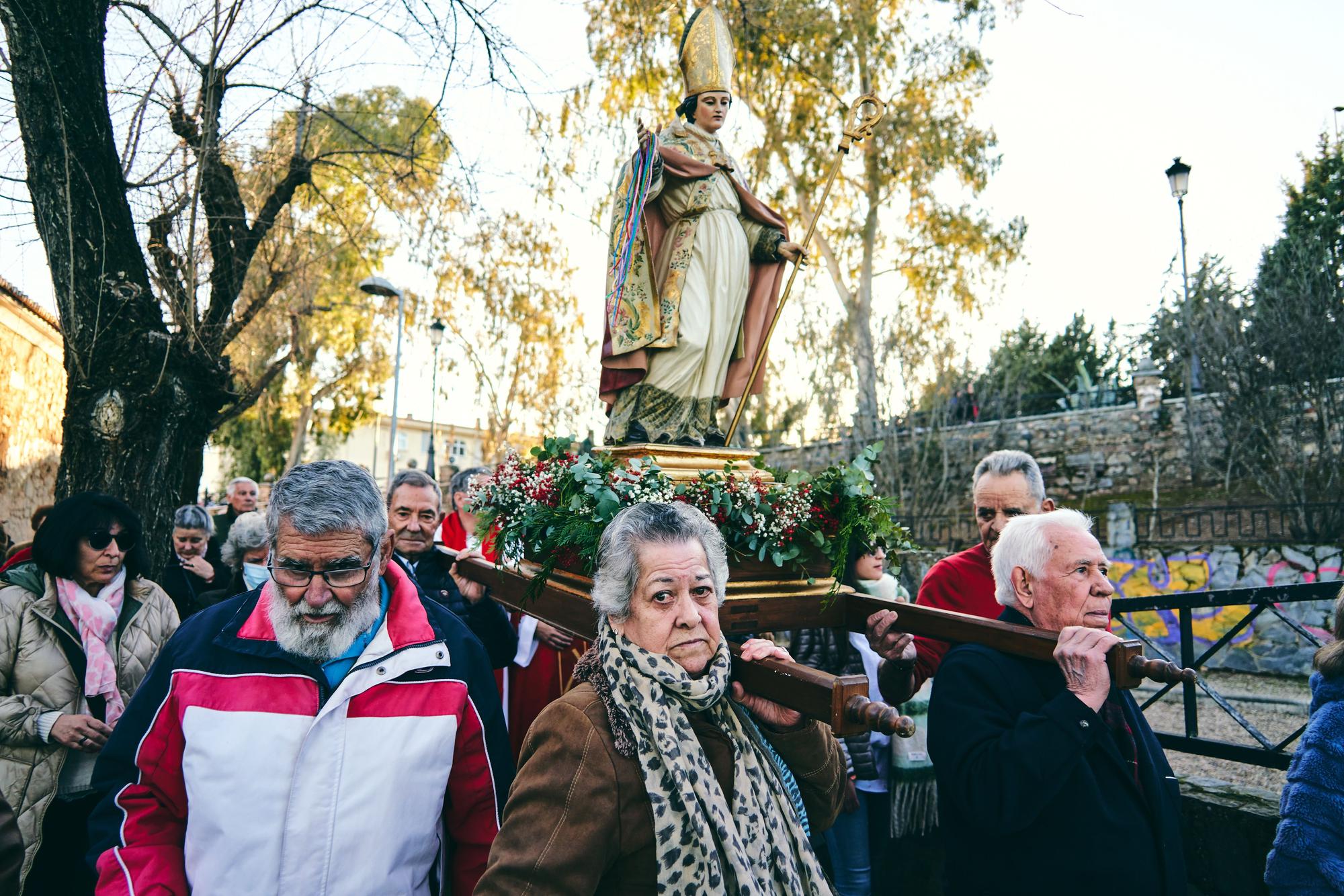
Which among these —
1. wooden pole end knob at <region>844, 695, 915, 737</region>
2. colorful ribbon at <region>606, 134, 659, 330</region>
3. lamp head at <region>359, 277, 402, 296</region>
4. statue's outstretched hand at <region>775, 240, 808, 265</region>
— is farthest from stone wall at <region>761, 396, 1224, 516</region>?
wooden pole end knob at <region>844, 695, 915, 737</region>

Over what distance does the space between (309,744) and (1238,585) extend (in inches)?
540

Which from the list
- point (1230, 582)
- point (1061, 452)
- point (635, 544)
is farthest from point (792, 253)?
point (1061, 452)

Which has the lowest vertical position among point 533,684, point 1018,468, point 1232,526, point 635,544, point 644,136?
point 533,684

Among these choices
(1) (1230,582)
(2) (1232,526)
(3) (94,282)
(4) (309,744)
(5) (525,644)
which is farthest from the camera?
(2) (1232,526)

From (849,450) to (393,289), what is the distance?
28.7ft

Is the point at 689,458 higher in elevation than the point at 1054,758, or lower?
higher

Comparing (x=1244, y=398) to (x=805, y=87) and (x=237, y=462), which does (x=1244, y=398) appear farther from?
(x=237, y=462)

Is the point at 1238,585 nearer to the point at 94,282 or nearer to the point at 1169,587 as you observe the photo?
the point at 1169,587

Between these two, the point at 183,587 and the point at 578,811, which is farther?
the point at 183,587

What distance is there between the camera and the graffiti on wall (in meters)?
11.2

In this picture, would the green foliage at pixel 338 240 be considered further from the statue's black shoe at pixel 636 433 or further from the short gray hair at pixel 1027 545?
the short gray hair at pixel 1027 545

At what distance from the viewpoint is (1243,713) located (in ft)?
30.7

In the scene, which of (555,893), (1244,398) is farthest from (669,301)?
(1244,398)

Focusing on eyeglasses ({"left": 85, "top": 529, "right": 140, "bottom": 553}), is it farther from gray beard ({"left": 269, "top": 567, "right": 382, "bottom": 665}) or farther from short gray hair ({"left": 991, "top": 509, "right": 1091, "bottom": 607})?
short gray hair ({"left": 991, "top": 509, "right": 1091, "bottom": 607})
